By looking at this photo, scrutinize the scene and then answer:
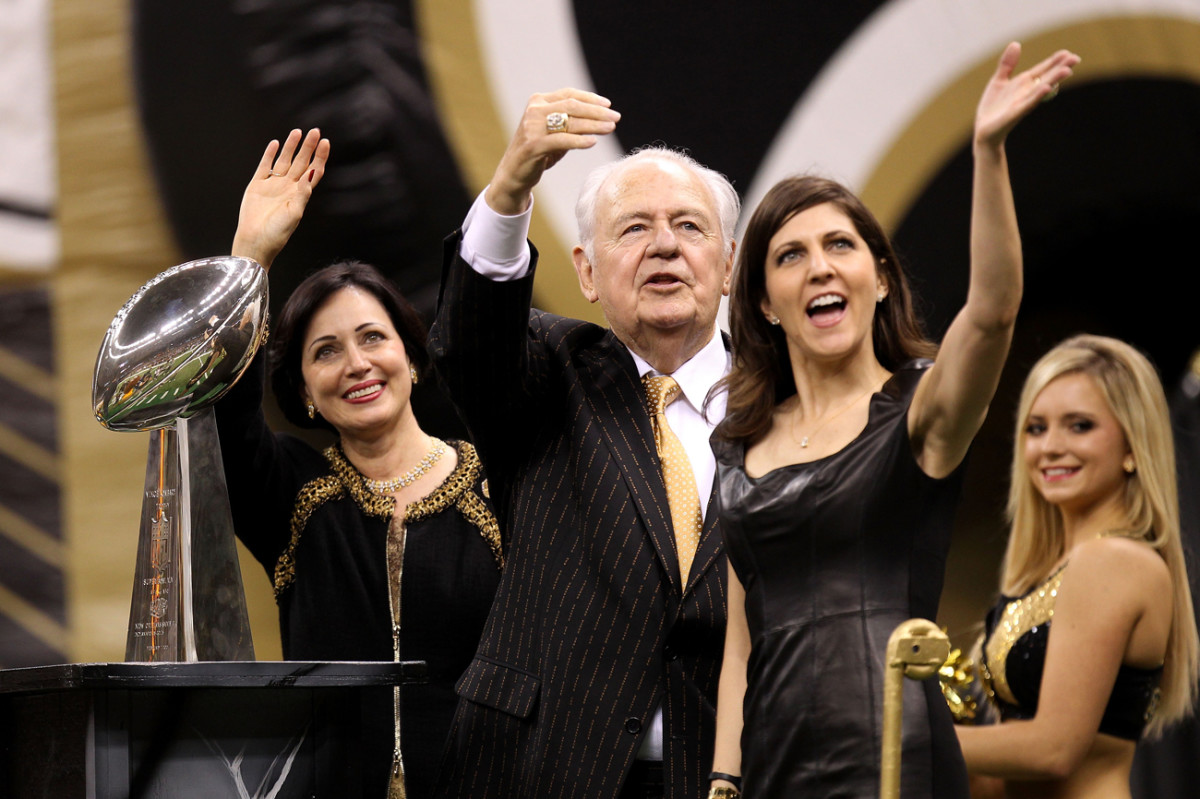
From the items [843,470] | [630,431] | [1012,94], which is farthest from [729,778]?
[1012,94]

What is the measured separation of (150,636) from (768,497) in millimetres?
801

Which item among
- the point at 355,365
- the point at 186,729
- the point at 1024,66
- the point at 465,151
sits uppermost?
the point at 1024,66

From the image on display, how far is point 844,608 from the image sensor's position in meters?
1.66

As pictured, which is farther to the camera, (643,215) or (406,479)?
(406,479)

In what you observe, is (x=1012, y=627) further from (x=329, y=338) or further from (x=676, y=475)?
(x=329, y=338)

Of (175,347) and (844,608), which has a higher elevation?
(175,347)

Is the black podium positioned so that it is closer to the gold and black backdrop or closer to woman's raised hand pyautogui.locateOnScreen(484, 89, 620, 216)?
woman's raised hand pyautogui.locateOnScreen(484, 89, 620, 216)

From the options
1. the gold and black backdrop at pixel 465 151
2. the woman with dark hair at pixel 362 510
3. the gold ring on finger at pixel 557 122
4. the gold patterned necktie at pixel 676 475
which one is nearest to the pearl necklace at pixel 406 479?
the woman with dark hair at pixel 362 510

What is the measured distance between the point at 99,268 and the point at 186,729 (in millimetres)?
1704

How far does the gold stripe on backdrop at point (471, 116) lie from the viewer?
319 cm

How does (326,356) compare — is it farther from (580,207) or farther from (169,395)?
(169,395)

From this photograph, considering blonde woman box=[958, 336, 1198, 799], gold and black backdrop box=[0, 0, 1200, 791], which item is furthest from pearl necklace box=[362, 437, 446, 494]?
blonde woman box=[958, 336, 1198, 799]

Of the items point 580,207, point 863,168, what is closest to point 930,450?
point 580,207

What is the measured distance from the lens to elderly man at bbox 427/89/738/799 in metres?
1.93
